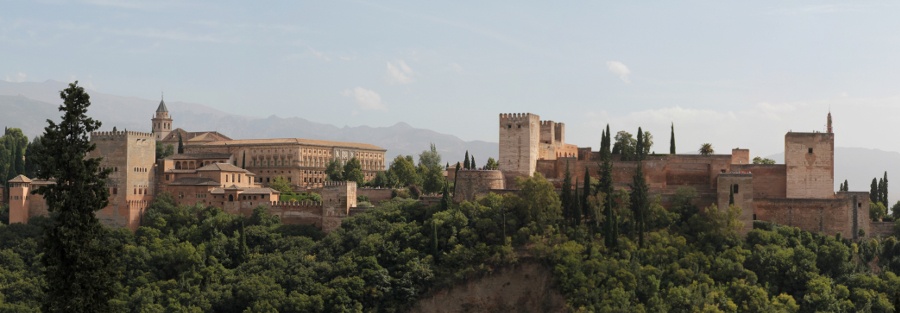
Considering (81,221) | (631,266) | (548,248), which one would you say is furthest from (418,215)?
(81,221)

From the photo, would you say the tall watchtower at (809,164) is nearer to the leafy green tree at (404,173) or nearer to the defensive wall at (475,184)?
the defensive wall at (475,184)

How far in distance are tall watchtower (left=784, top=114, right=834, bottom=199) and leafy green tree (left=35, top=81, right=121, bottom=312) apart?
126ft

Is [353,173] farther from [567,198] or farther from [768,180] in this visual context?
[768,180]

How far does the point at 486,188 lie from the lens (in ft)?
195

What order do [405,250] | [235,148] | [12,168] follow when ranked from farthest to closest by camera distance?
[235,148] < [12,168] < [405,250]

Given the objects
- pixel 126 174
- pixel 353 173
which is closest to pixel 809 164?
pixel 353 173

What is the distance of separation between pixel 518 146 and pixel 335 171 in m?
19.4

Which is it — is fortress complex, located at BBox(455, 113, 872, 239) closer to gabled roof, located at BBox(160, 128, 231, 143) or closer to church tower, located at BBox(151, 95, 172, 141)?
gabled roof, located at BBox(160, 128, 231, 143)

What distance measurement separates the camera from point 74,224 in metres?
26.7

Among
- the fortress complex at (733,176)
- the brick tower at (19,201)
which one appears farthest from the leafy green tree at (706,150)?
the brick tower at (19,201)

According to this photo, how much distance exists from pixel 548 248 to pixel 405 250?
6.87 m

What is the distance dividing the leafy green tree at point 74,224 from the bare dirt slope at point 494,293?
2804 cm

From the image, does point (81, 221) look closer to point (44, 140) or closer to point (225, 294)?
point (44, 140)

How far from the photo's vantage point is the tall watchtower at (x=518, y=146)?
2398 inches
